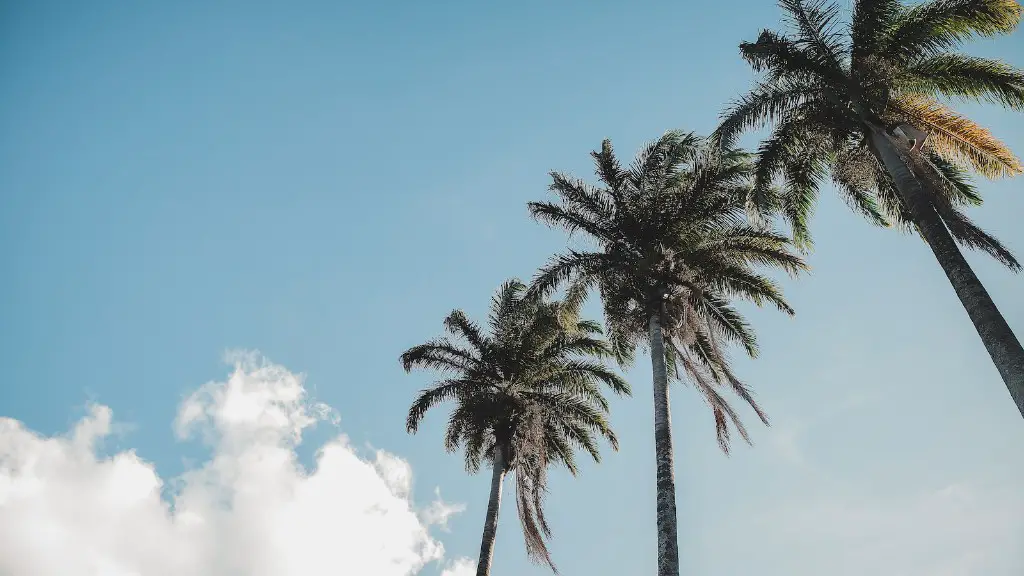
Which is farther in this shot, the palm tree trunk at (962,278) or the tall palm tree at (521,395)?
the tall palm tree at (521,395)

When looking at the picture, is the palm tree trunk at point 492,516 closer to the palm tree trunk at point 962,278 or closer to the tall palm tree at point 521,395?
the tall palm tree at point 521,395

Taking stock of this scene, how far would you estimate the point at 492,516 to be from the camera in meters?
21.4

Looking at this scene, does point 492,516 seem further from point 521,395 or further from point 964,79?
point 964,79

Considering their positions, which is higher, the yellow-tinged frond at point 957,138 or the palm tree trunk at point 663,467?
the yellow-tinged frond at point 957,138

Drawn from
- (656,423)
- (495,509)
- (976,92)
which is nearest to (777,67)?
(976,92)

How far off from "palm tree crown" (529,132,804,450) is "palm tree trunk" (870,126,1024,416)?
163 inches

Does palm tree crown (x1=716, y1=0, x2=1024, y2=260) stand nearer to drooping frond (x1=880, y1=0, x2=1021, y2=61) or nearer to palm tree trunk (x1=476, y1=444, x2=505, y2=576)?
drooping frond (x1=880, y1=0, x2=1021, y2=61)

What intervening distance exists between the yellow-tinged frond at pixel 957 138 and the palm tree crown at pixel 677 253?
4396mm

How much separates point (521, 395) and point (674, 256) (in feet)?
26.2

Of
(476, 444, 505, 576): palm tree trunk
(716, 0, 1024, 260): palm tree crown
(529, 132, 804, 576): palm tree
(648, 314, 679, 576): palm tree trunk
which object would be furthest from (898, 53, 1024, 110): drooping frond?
(476, 444, 505, 576): palm tree trunk

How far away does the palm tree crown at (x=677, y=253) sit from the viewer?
1862 centimetres

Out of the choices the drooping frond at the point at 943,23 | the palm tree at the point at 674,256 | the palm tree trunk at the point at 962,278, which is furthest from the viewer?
the palm tree at the point at 674,256

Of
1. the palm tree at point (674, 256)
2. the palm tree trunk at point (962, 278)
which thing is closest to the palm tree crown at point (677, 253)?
the palm tree at point (674, 256)

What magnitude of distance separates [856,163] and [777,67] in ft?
10.9
